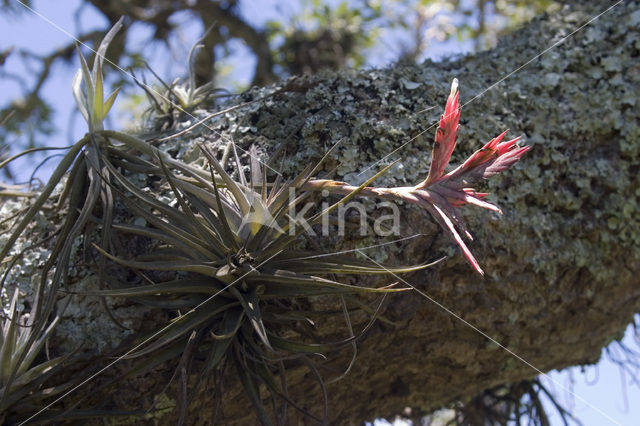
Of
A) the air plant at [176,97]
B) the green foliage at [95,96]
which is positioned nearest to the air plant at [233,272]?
the green foliage at [95,96]

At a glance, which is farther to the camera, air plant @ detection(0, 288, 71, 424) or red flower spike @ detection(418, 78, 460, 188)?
air plant @ detection(0, 288, 71, 424)

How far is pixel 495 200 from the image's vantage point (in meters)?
1.78

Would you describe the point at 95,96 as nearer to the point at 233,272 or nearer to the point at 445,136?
the point at 233,272

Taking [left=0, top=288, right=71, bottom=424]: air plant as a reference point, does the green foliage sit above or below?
above

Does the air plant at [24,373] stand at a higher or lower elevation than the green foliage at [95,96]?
lower

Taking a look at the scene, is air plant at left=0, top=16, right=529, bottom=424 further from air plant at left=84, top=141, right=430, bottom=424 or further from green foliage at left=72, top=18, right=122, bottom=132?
green foliage at left=72, top=18, right=122, bottom=132

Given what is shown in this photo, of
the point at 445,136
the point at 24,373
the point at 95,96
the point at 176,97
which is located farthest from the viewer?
the point at 176,97

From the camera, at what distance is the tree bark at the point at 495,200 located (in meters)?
1.73

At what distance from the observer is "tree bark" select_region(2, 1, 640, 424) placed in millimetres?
1730

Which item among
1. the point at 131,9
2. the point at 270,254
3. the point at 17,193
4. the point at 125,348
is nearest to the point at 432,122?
the point at 270,254

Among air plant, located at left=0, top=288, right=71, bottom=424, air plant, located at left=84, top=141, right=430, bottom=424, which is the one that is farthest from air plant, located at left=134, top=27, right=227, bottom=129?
air plant, located at left=0, top=288, right=71, bottom=424

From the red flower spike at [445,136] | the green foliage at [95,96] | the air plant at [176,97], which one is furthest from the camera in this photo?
the air plant at [176,97]

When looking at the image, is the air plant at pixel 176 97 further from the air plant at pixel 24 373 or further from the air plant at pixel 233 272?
the air plant at pixel 24 373

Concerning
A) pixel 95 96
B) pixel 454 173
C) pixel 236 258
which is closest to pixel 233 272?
pixel 236 258
